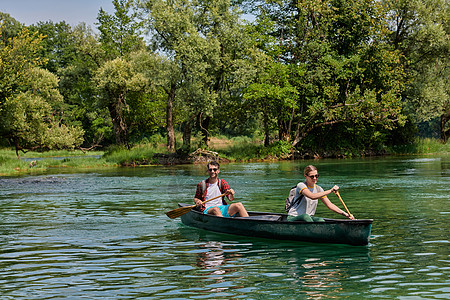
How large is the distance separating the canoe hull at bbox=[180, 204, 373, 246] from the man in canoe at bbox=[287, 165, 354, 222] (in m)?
0.28

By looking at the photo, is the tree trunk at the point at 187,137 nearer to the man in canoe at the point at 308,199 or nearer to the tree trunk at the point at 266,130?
the tree trunk at the point at 266,130

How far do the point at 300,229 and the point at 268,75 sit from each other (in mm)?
33481

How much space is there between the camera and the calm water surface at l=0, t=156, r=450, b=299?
7.17 m

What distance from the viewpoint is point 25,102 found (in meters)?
36.0

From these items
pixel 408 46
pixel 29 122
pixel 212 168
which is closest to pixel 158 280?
pixel 212 168

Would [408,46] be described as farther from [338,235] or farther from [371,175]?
[338,235]

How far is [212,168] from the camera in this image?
11789 millimetres

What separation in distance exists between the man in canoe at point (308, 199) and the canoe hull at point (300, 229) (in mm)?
276

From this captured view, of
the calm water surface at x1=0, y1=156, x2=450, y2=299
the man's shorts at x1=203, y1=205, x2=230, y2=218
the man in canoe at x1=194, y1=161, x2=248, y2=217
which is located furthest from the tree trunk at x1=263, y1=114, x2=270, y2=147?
the man's shorts at x1=203, y1=205, x2=230, y2=218

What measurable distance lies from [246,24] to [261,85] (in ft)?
18.8

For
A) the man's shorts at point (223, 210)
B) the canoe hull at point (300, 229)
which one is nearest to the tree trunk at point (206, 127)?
the man's shorts at point (223, 210)

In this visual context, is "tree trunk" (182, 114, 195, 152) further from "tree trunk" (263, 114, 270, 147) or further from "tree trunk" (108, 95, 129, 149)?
"tree trunk" (263, 114, 270, 147)

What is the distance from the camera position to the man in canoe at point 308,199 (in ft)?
32.8

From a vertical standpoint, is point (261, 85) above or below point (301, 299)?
above
